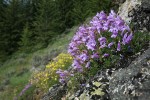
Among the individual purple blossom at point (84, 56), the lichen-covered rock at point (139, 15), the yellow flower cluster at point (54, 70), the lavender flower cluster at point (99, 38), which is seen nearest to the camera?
the lavender flower cluster at point (99, 38)

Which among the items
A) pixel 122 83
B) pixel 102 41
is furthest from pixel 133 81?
pixel 102 41

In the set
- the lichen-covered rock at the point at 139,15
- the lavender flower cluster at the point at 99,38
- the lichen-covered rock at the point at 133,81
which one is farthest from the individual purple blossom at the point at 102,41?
the lichen-covered rock at the point at 139,15

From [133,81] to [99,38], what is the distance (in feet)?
4.95

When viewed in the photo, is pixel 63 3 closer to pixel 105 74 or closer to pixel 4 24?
pixel 4 24

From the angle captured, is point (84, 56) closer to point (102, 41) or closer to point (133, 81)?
point (102, 41)

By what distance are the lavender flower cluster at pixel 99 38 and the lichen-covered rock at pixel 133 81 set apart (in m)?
0.73

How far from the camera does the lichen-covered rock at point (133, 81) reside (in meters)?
6.06

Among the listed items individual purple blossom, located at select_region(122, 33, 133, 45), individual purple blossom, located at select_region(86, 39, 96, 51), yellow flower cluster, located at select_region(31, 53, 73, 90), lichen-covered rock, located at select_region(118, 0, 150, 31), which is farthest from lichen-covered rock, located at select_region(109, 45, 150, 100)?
yellow flower cluster, located at select_region(31, 53, 73, 90)

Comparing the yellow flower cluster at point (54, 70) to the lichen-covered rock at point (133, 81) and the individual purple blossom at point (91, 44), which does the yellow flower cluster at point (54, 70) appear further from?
the lichen-covered rock at point (133, 81)

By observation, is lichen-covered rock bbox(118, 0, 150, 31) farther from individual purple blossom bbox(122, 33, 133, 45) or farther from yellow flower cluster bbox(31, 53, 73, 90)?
yellow flower cluster bbox(31, 53, 73, 90)

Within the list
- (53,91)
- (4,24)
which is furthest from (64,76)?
(4,24)

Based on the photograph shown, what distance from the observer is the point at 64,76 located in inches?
345

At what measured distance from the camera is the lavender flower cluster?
292 inches

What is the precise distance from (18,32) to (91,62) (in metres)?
42.6
